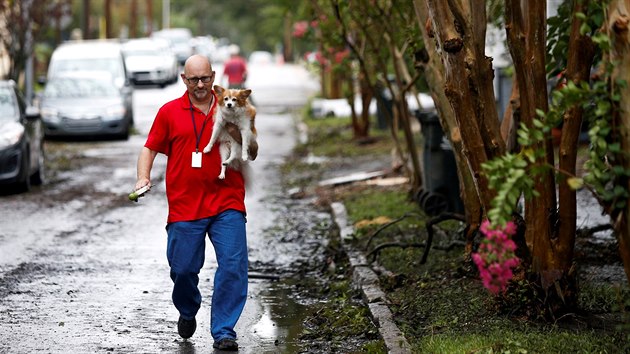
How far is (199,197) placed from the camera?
7.80 meters

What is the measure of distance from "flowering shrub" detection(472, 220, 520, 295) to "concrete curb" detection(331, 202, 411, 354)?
62.2 inches

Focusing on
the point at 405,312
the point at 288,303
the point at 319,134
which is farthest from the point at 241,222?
the point at 319,134

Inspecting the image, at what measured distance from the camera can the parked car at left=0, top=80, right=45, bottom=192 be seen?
54.3ft

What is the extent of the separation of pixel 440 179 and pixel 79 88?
51.1 feet

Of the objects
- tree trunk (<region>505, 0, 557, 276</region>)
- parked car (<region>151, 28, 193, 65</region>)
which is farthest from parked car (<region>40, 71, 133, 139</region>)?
parked car (<region>151, 28, 193, 65</region>)

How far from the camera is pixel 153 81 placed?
46.3m

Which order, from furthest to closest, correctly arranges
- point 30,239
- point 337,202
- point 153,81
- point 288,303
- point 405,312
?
point 153,81 < point 337,202 < point 30,239 < point 288,303 < point 405,312

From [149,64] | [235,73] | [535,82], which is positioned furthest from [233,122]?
[149,64]

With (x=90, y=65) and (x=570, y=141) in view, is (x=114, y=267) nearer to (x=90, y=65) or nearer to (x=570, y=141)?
(x=570, y=141)

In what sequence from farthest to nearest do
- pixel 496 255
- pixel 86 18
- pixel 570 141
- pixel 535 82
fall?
1. pixel 86 18
2. pixel 535 82
3. pixel 570 141
4. pixel 496 255

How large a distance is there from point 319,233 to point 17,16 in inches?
615

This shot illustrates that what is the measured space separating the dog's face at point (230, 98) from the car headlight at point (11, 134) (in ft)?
30.5

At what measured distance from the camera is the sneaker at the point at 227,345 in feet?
25.8

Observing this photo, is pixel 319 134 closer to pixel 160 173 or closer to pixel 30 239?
pixel 160 173
